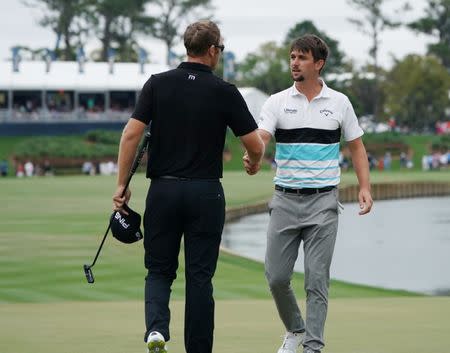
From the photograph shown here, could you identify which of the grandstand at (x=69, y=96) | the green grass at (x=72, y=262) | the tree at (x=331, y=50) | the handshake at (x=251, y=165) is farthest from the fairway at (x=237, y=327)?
the tree at (x=331, y=50)

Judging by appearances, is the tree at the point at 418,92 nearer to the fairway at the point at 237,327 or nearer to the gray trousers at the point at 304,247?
the fairway at the point at 237,327

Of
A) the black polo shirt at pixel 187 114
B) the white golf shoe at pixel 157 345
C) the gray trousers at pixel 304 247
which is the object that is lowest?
the white golf shoe at pixel 157 345

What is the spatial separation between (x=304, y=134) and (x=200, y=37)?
128 cm

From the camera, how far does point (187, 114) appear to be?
7.69m

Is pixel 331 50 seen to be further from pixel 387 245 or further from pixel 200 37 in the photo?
pixel 200 37

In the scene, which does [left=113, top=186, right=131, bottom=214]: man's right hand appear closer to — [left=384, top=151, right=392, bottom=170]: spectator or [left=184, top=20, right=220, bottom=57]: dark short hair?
[left=184, top=20, right=220, bottom=57]: dark short hair

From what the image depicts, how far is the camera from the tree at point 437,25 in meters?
114

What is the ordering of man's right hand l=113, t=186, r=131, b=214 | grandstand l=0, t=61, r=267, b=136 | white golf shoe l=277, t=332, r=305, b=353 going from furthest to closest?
grandstand l=0, t=61, r=267, b=136
white golf shoe l=277, t=332, r=305, b=353
man's right hand l=113, t=186, r=131, b=214

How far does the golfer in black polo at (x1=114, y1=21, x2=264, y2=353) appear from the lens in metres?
7.68

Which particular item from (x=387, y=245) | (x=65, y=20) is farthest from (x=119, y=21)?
(x=387, y=245)

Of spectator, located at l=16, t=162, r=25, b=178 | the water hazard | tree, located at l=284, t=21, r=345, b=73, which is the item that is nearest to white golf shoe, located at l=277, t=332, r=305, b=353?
the water hazard

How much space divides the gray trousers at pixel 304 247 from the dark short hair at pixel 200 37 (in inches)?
55.4

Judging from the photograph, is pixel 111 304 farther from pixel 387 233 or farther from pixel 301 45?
pixel 387 233

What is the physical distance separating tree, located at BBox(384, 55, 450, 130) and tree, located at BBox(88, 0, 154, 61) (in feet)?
67.9
